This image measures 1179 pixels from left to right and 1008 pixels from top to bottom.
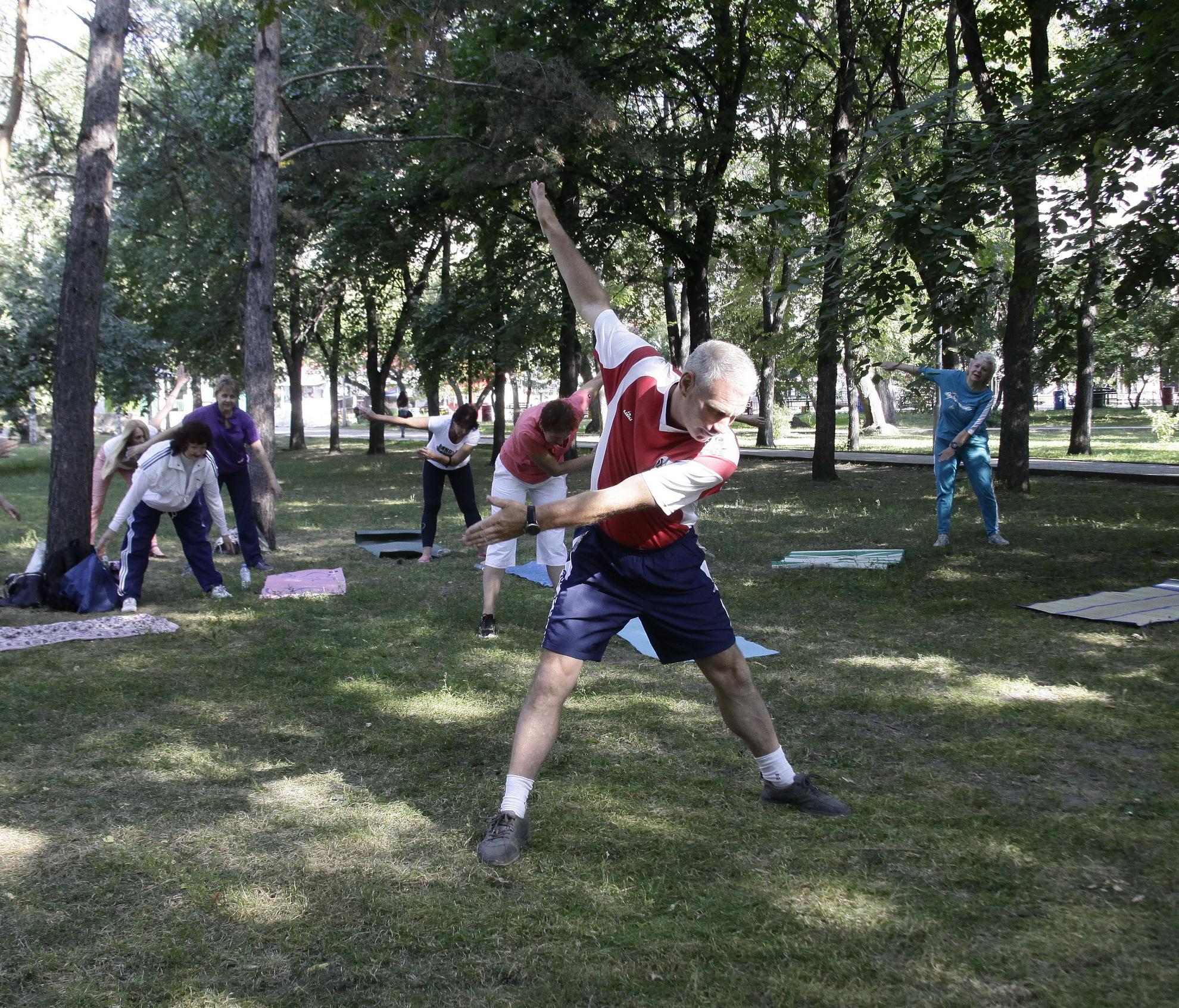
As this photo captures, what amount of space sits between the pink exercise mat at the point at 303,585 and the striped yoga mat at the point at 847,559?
4.19m

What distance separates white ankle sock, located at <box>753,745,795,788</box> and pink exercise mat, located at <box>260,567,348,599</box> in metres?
5.60

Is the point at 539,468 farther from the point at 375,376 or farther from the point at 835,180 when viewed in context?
the point at 375,376

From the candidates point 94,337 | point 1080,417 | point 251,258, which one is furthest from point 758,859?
point 1080,417

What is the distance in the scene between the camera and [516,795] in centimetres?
378

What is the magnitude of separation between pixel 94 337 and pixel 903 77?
16517mm

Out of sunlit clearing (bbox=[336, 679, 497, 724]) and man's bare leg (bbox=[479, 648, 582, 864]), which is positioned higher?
man's bare leg (bbox=[479, 648, 582, 864])

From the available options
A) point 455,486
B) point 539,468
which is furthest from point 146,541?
point 539,468

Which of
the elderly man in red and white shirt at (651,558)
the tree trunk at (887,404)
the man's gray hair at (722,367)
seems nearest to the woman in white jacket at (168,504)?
the elderly man in red and white shirt at (651,558)

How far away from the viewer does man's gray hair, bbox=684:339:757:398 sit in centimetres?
348

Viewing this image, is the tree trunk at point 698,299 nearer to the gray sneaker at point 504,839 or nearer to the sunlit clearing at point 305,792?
the sunlit clearing at point 305,792

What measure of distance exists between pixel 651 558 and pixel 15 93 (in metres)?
10.7

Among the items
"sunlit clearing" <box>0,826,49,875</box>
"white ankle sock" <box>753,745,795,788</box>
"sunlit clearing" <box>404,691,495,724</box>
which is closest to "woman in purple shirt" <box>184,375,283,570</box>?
"sunlit clearing" <box>404,691,495,724</box>

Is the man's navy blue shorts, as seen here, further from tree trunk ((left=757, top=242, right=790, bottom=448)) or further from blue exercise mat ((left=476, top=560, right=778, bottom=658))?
tree trunk ((left=757, top=242, right=790, bottom=448))

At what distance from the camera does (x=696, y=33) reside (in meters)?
19.2
